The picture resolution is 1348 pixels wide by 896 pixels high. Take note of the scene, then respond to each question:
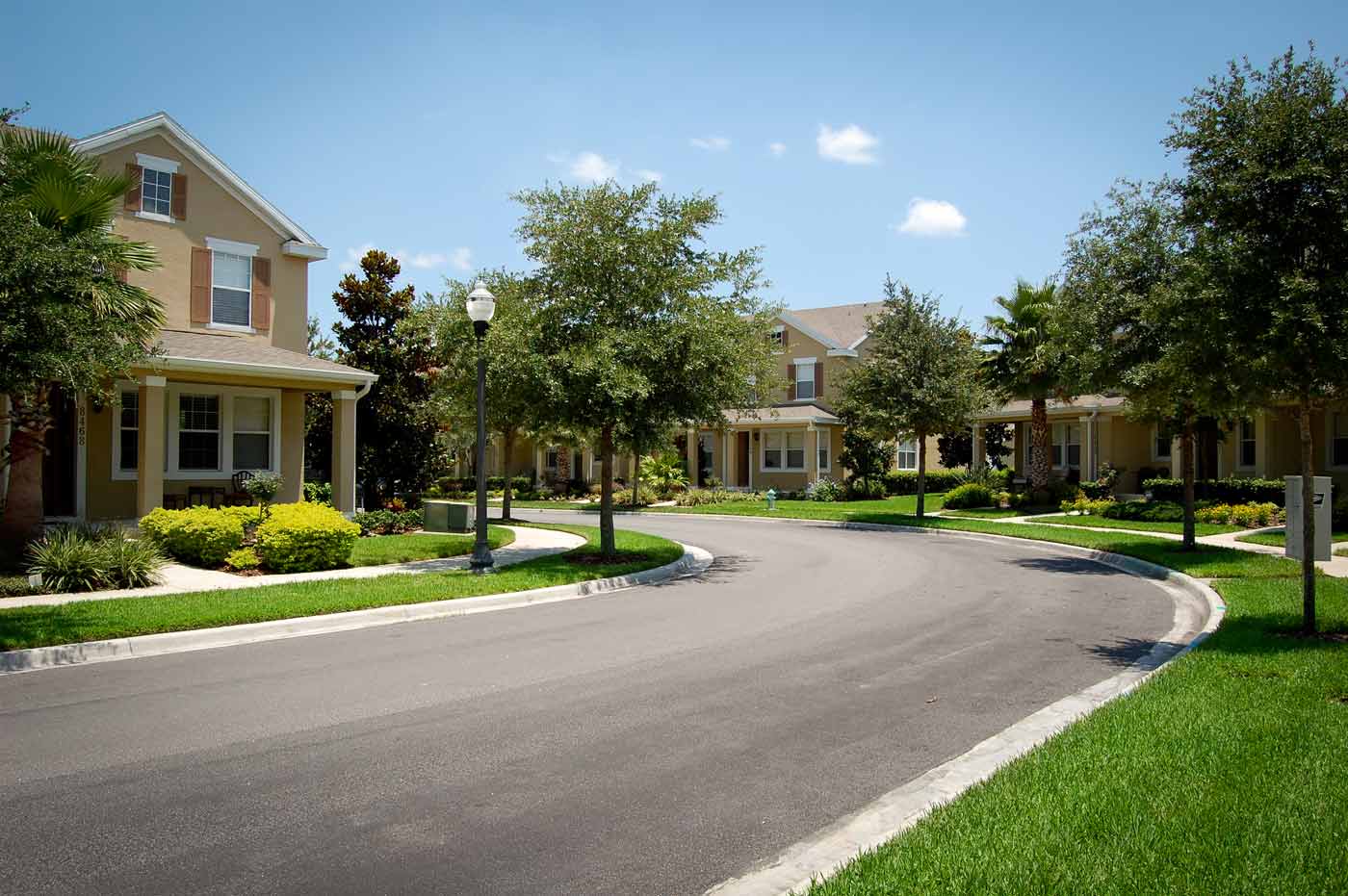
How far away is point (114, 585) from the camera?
12547 millimetres

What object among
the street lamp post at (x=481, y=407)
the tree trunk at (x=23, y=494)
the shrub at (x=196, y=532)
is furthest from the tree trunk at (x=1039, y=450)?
the tree trunk at (x=23, y=494)

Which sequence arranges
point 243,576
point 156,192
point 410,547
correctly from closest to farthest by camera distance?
point 243,576
point 410,547
point 156,192

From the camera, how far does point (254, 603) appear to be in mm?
10992

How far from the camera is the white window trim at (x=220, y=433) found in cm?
1830

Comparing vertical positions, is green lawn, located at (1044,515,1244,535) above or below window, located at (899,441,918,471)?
below

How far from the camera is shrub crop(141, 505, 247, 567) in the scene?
14.6 metres

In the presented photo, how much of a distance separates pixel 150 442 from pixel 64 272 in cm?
708

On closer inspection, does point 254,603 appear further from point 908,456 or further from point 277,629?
point 908,456

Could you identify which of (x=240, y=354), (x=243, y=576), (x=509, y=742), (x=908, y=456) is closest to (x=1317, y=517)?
(x=509, y=742)

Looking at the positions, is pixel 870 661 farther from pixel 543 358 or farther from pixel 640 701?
pixel 543 358

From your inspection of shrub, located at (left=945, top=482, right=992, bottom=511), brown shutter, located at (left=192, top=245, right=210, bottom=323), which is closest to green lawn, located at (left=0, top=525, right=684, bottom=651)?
brown shutter, located at (left=192, top=245, right=210, bottom=323)

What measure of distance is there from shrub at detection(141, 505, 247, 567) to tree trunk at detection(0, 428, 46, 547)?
1.88 meters

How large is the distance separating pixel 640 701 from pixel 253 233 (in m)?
17.0

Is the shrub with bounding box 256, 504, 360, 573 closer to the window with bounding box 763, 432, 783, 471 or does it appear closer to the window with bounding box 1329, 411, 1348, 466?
the window with bounding box 763, 432, 783, 471
